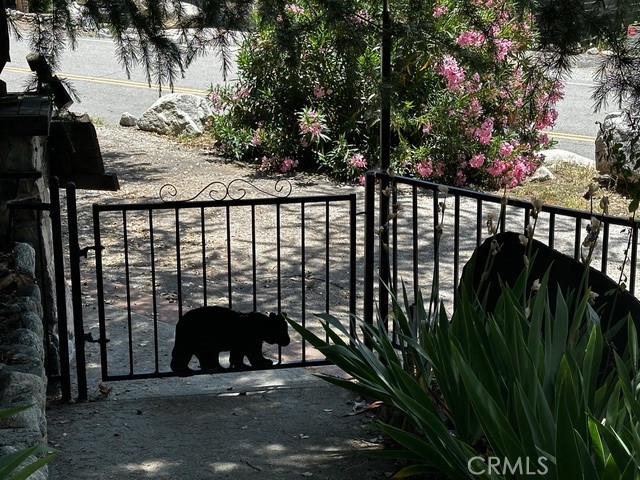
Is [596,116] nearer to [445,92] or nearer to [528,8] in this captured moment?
[445,92]

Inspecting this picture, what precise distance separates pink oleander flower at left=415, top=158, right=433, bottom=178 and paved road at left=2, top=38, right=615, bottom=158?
9.40 ft

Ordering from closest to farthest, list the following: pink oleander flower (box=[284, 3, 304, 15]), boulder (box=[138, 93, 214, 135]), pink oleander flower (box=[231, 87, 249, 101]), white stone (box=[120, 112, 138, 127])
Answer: pink oleander flower (box=[284, 3, 304, 15])
pink oleander flower (box=[231, 87, 249, 101])
boulder (box=[138, 93, 214, 135])
white stone (box=[120, 112, 138, 127])

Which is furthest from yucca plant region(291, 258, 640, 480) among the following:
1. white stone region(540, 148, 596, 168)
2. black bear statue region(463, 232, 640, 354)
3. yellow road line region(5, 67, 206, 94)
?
yellow road line region(5, 67, 206, 94)

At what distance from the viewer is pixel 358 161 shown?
11.1m

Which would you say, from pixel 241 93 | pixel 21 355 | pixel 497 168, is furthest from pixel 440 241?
pixel 21 355

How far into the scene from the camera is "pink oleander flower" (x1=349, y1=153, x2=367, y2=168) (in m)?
11.1

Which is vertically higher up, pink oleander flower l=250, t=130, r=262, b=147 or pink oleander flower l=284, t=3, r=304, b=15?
pink oleander flower l=284, t=3, r=304, b=15

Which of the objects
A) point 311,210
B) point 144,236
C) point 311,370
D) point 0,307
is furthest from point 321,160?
point 0,307

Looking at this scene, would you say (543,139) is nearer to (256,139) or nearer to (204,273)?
(256,139)

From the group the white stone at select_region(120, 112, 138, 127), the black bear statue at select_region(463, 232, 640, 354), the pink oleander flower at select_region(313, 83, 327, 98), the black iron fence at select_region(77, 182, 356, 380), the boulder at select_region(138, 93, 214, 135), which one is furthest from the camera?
the white stone at select_region(120, 112, 138, 127)

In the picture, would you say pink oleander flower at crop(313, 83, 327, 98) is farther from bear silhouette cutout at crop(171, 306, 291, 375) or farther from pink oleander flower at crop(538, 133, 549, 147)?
bear silhouette cutout at crop(171, 306, 291, 375)

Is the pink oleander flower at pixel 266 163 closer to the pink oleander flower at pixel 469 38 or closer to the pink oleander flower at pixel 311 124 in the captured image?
the pink oleander flower at pixel 311 124

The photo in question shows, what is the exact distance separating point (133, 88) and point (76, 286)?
42.7 feet

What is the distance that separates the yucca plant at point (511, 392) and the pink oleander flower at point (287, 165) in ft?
24.3
